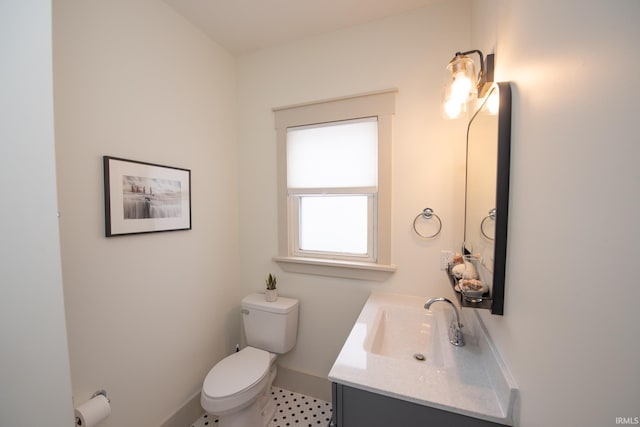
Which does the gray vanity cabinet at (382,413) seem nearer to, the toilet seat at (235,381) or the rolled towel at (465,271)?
the rolled towel at (465,271)

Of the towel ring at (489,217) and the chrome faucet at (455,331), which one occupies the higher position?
the towel ring at (489,217)

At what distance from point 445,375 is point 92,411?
1540 mm

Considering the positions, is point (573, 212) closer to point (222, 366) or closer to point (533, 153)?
point (533, 153)

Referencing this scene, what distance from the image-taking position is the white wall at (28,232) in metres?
0.54

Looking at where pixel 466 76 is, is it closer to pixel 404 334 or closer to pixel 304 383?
pixel 404 334

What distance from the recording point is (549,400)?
1.69ft

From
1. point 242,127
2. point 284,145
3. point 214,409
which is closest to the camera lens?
point 214,409

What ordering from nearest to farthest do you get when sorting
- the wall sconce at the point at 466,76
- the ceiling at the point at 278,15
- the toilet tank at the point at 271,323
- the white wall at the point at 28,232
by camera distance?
the white wall at the point at 28,232 → the wall sconce at the point at 466,76 → the ceiling at the point at 278,15 → the toilet tank at the point at 271,323

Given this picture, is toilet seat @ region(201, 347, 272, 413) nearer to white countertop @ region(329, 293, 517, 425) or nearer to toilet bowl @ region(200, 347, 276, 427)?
toilet bowl @ region(200, 347, 276, 427)

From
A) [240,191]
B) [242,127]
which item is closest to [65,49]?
[242,127]

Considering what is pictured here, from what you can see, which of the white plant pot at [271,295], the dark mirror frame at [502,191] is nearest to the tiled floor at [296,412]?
the white plant pot at [271,295]

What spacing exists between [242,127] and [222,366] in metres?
1.82

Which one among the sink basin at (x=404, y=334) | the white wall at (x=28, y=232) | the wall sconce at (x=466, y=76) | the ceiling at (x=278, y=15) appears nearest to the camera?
the white wall at (x=28, y=232)

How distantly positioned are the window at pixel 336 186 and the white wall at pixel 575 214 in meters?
0.88
